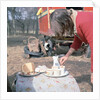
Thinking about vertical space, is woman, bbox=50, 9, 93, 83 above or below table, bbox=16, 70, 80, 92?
above

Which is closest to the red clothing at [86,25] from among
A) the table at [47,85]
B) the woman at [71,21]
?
the woman at [71,21]

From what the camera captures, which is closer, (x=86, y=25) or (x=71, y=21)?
(x=86, y=25)

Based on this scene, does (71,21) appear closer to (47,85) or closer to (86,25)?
(86,25)

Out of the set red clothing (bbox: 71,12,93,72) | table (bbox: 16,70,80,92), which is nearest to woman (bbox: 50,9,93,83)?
red clothing (bbox: 71,12,93,72)

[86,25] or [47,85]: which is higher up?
[86,25]

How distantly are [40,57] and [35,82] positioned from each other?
12.4 ft

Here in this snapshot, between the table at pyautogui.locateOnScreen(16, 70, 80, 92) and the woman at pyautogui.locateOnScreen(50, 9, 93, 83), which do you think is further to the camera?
the table at pyautogui.locateOnScreen(16, 70, 80, 92)

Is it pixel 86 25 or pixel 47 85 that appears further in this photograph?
pixel 47 85

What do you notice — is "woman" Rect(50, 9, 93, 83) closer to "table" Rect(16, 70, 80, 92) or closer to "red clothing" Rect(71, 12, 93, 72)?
"red clothing" Rect(71, 12, 93, 72)

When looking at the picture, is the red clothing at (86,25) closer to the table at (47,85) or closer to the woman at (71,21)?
the woman at (71,21)

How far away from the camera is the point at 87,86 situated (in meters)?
2.79

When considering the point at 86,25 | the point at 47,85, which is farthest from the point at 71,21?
the point at 47,85

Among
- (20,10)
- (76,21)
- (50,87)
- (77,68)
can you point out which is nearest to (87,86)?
(77,68)

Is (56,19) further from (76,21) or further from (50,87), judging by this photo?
(50,87)
